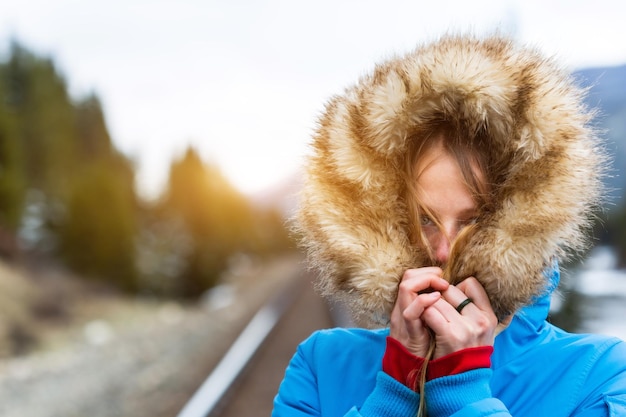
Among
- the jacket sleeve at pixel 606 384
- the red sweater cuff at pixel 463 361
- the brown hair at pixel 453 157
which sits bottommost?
the jacket sleeve at pixel 606 384

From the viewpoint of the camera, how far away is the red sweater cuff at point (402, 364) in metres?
1.54

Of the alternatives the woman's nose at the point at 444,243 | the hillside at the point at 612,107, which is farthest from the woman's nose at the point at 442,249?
the hillside at the point at 612,107

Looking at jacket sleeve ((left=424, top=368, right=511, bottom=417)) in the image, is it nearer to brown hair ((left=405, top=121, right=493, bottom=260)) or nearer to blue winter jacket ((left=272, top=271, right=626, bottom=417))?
blue winter jacket ((left=272, top=271, right=626, bottom=417))

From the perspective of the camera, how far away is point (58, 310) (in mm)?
24219

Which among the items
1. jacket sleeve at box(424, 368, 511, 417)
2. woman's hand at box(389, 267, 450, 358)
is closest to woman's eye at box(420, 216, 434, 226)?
woman's hand at box(389, 267, 450, 358)

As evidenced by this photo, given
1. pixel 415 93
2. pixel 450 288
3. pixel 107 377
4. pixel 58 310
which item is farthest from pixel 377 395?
pixel 58 310

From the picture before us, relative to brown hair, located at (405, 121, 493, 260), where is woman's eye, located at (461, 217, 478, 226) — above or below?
below

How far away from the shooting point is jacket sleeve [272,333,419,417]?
1.53 m

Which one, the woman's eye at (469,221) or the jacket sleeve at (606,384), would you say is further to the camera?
the woman's eye at (469,221)

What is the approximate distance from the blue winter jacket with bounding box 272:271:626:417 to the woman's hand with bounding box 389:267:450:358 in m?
0.10

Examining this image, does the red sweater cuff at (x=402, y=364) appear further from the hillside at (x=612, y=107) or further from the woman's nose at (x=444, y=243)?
the hillside at (x=612, y=107)

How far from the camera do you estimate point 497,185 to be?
1.69 m

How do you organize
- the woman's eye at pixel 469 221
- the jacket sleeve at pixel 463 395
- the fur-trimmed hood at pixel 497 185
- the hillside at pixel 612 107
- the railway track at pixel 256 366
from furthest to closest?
the railway track at pixel 256 366
the hillside at pixel 612 107
the woman's eye at pixel 469 221
the fur-trimmed hood at pixel 497 185
the jacket sleeve at pixel 463 395

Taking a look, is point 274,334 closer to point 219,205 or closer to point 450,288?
point 450,288
